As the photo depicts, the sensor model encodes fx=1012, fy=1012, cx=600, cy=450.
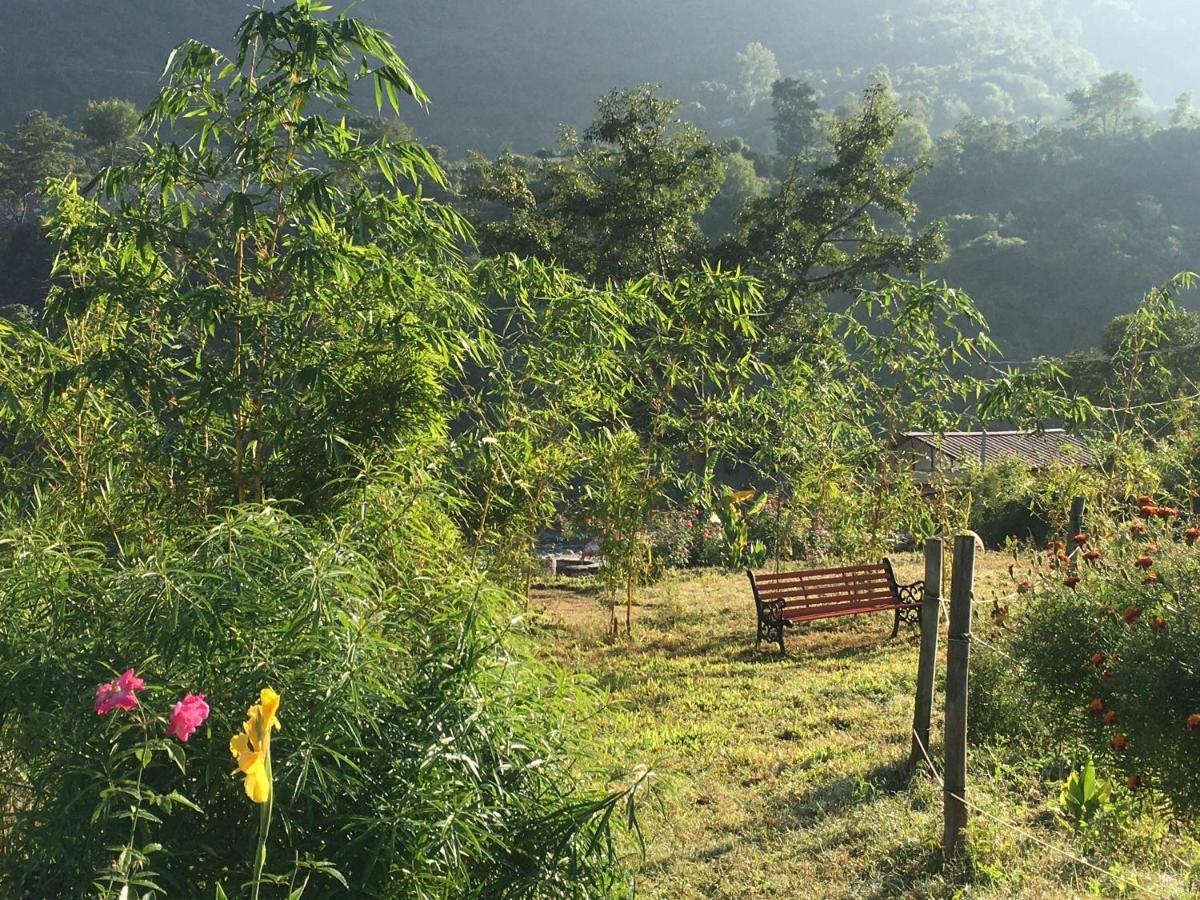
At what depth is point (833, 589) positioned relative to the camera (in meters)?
7.14

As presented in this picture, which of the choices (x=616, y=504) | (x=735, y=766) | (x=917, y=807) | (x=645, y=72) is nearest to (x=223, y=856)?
(x=917, y=807)

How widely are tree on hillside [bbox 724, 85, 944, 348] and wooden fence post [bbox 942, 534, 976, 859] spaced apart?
12683mm

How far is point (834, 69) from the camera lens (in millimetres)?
102812

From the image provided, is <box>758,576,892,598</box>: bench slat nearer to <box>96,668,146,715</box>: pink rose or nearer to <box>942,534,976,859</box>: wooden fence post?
<box>942,534,976,859</box>: wooden fence post

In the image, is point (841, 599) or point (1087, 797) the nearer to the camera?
point (1087, 797)

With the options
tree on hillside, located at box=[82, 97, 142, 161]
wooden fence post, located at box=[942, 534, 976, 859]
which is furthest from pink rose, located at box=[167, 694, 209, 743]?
tree on hillside, located at box=[82, 97, 142, 161]

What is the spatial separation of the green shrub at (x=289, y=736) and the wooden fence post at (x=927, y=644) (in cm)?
171

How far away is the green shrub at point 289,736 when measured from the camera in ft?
5.94

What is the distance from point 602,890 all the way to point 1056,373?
5.30 m

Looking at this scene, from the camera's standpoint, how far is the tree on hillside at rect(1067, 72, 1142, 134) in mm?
66562

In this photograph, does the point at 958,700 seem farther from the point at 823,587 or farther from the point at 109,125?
the point at 109,125

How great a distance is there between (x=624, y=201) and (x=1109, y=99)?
66.4 metres

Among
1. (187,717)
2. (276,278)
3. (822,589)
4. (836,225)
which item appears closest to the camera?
(187,717)

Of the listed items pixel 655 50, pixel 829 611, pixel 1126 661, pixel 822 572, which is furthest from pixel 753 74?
pixel 1126 661
